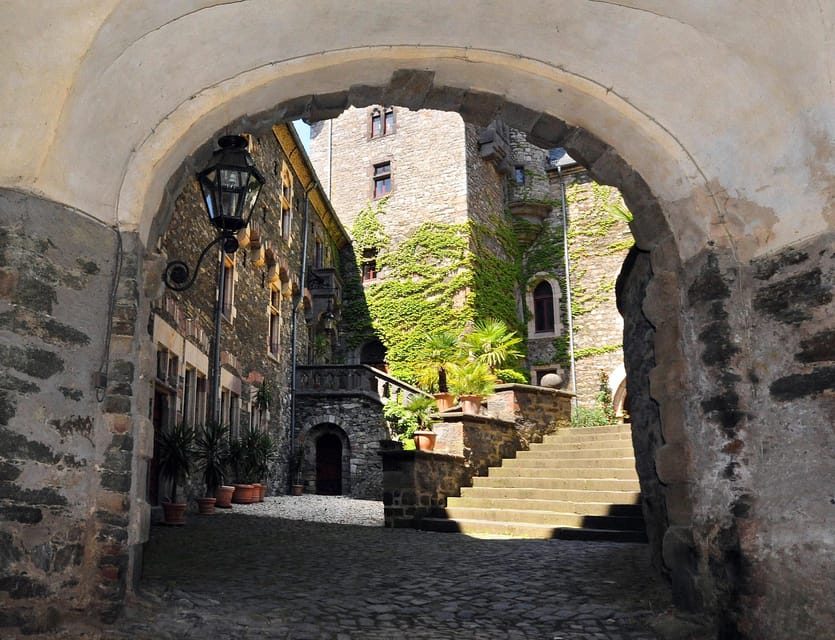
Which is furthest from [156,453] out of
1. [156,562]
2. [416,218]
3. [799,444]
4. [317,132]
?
[317,132]

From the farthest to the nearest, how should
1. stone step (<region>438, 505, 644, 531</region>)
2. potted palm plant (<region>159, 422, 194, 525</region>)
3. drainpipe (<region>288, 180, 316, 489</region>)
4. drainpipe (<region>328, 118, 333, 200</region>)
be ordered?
drainpipe (<region>328, 118, 333, 200</region>) < drainpipe (<region>288, 180, 316, 489</region>) < potted palm plant (<region>159, 422, 194, 525</region>) < stone step (<region>438, 505, 644, 531</region>)

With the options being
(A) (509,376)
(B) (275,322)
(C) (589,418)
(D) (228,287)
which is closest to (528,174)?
(A) (509,376)

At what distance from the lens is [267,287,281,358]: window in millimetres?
17312

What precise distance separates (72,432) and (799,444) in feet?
11.8

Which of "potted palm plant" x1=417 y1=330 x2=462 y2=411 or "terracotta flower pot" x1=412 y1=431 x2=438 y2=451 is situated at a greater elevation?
"potted palm plant" x1=417 y1=330 x2=462 y2=411

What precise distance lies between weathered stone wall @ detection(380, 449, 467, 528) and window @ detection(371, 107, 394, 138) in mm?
16108

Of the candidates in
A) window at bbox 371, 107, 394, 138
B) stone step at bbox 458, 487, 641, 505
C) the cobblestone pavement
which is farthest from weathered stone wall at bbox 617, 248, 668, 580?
window at bbox 371, 107, 394, 138

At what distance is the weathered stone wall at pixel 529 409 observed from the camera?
13430 mm

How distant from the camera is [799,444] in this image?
3.59 m

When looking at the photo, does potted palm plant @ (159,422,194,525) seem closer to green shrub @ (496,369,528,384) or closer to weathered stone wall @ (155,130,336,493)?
weathered stone wall @ (155,130,336,493)

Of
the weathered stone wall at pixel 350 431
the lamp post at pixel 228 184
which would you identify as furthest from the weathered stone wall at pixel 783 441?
the weathered stone wall at pixel 350 431

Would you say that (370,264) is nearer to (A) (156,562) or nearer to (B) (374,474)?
(B) (374,474)

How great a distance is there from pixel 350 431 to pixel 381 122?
11.5 metres

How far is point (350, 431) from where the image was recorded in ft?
58.6
